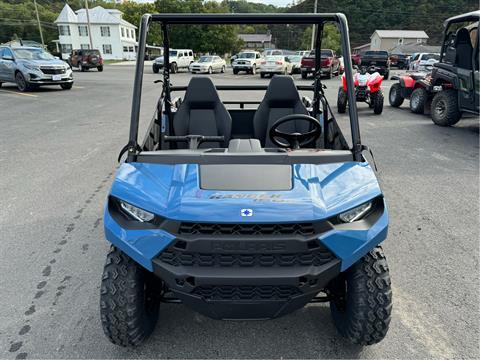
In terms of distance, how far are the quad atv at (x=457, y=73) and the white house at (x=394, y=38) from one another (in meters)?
72.9

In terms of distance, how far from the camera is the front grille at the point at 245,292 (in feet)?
6.19

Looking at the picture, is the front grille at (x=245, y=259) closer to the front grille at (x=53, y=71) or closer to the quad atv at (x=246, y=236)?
the quad atv at (x=246, y=236)

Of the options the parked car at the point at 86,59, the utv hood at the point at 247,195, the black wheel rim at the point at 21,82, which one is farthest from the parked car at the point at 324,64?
the utv hood at the point at 247,195

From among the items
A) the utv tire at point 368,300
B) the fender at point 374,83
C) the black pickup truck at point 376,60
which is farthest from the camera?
the black pickup truck at point 376,60

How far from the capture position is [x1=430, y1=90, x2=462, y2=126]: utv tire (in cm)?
855

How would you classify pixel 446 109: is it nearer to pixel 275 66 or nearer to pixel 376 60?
pixel 275 66

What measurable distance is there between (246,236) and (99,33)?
70.1 metres

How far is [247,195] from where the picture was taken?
74.9 inches

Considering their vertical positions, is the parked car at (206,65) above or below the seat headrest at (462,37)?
below

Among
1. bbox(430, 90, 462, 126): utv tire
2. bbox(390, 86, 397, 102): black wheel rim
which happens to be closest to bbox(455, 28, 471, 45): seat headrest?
bbox(430, 90, 462, 126): utv tire

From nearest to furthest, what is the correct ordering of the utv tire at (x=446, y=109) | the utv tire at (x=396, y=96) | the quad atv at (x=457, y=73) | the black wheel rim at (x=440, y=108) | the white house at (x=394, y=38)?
1. the quad atv at (x=457, y=73)
2. the utv tire at (x=446, y=109)
3. the black wheel rim at (x=440, y=108)
4. the utv tire at (x=396, y=96)
5. the white house at (x=394, y=38)

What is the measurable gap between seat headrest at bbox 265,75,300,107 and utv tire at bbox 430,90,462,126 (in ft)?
21.1

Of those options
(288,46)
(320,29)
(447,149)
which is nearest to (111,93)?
(447,149)

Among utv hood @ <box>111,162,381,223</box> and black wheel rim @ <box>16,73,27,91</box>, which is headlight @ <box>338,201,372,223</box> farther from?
black wheel rim @ <box>16,73,27,91</box>
